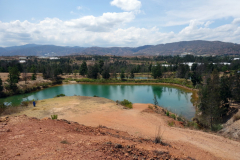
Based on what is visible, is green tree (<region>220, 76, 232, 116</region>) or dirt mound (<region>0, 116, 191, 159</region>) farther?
green tree (<region>220, 76, 232, 116</region>)

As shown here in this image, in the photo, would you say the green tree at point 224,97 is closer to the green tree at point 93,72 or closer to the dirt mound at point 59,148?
the dirt mound at point 59,148

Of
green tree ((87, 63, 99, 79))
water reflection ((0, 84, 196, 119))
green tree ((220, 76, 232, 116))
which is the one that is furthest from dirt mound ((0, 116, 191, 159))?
green tree ((87, 63, 99, 79))

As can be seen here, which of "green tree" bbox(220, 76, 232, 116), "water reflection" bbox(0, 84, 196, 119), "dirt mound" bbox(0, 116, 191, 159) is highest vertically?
"dirt mound" bbox(0, 116, 191, 159)

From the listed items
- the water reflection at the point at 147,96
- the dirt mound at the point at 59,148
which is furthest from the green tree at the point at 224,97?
the dirt mound at the point at 59,148

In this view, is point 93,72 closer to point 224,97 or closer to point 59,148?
point 224,97

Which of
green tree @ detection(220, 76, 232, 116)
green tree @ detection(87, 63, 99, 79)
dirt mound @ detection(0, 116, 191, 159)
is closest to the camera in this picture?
dirt mound @ detection(0, 116, 191, 159)

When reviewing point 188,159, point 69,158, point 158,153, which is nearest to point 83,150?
point 69,158

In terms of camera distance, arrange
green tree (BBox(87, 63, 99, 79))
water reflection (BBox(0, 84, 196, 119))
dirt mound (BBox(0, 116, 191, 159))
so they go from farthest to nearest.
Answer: green tree (BBox(87, 63, 99, 79)) → water reflection (BBox(0, 84, 196, 119)) → dirt mound (BBox(0, 116, 191, 159))

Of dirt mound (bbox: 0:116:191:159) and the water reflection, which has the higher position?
dirt mound (bbox: 0:116:191:159)

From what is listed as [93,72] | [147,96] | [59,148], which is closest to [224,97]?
[147,96]

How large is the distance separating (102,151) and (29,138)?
3703mm

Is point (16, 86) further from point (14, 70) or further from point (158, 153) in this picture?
point (158, 153)

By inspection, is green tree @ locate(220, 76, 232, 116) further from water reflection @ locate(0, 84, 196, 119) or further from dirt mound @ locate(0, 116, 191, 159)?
dirt mound @ locate(0, 116, 191, 159)

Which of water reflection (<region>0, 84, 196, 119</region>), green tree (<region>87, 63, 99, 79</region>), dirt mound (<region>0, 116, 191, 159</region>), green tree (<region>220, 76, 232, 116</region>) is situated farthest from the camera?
green tree (<region>87, 63, 99, 79</region>)
